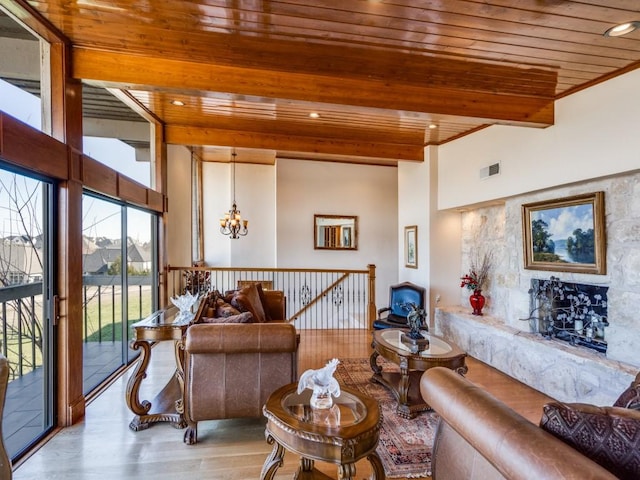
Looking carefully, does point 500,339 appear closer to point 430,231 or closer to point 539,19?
point 430,231

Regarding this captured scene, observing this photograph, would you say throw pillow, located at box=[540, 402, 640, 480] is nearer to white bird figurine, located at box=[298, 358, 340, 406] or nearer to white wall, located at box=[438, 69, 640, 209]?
white bird figurine, located at box=[298, 358, 340, 406]

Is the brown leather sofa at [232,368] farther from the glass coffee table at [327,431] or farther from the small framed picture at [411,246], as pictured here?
the small framed picture at [411,246]

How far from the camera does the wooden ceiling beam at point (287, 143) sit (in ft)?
15.3

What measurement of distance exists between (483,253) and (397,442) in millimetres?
3420

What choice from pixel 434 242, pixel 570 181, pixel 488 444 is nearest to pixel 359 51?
pixel 570 181

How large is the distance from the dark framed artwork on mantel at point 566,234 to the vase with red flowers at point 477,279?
2.96 ft

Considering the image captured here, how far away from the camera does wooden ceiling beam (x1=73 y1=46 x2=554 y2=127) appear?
2668 mm

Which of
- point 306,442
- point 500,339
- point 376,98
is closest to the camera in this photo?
point 306,442

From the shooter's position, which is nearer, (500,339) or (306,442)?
(306,442)

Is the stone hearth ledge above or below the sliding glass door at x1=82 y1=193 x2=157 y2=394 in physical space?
below

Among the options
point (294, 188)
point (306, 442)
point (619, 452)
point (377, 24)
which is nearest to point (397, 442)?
point (306, 442)

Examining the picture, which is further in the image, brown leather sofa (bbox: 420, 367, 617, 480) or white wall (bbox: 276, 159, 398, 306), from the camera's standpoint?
white wall (bbox: 276, 159, 398, 306)

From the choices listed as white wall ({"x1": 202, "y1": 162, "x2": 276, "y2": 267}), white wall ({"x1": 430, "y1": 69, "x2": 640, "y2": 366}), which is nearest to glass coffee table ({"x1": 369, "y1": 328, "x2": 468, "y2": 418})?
white wall ({"x1": 430, "y1": 69, "x2": 640, "y2": 366})

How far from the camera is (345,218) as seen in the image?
22.0 ft
